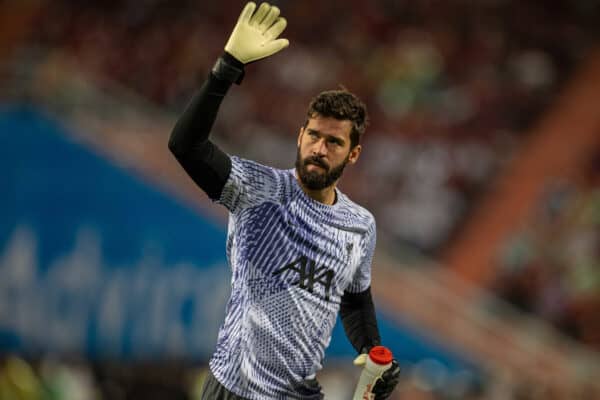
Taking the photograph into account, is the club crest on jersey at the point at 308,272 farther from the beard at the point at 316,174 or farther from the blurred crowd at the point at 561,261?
the blurred crowd at the point at 561,261

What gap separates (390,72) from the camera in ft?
38.3

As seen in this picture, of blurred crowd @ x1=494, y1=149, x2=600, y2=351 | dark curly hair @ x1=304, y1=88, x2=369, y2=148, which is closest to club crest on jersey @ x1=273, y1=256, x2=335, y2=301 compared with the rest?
dark curly hair @ x1=304, y1=88, x2=369, y2=148

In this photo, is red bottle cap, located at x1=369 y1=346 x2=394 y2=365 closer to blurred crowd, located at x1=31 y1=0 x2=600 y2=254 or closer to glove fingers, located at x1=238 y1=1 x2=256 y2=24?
glove fingers, located at x1=238 y1=1 x2=256 y2=24

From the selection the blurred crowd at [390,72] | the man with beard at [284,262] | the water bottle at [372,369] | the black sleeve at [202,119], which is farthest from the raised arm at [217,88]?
the blurred crowd at [390,72]

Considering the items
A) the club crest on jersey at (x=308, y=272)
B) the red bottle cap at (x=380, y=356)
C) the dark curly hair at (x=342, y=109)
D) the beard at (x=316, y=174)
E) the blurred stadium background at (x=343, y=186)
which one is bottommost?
the blurred stadium background at (x=343, y=186)

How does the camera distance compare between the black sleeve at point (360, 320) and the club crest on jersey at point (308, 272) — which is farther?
the black sleeve at point (360, 320)

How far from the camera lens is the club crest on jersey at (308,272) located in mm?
3280

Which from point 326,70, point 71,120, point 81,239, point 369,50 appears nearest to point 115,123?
point 71,120

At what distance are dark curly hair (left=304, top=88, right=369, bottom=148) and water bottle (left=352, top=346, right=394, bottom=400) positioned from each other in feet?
2.46

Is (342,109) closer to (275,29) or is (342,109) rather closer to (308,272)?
(275,29)

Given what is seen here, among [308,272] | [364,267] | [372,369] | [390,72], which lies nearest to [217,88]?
[308,272]

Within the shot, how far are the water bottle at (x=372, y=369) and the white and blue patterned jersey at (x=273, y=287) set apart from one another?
0.19m

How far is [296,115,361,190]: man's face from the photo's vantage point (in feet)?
10.6

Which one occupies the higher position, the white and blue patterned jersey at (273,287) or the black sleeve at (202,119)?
the black sleeve at (202,119)
